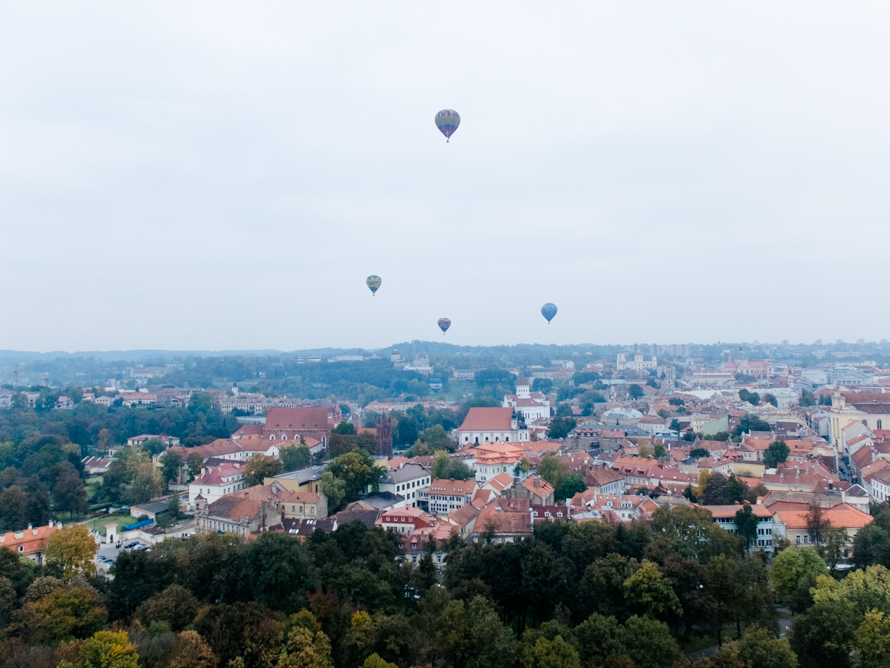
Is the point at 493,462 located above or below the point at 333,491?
below

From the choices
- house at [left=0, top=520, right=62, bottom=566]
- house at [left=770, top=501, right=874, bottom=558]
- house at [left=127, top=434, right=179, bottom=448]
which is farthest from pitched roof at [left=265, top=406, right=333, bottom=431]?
house at [left=770, top=501, right=874, bottom=558]

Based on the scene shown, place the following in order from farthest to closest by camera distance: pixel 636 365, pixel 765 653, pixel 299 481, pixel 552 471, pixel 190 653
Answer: pixel 636 365 < pixel 552 471 < pixel 299 481 < pixel 190 653 < pixel 765 653

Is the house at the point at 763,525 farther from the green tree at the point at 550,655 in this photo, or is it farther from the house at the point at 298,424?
the house at the point at 298,424

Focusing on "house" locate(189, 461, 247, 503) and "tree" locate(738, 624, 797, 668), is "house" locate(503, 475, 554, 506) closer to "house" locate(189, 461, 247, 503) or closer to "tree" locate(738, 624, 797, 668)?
"tree" locate(738, 624, 797, 668)

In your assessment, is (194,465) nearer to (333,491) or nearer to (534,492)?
(333,491)

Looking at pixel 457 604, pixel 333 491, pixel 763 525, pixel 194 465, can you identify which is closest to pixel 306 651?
pixel 457 604

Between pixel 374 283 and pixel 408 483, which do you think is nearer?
pixel 408 483
